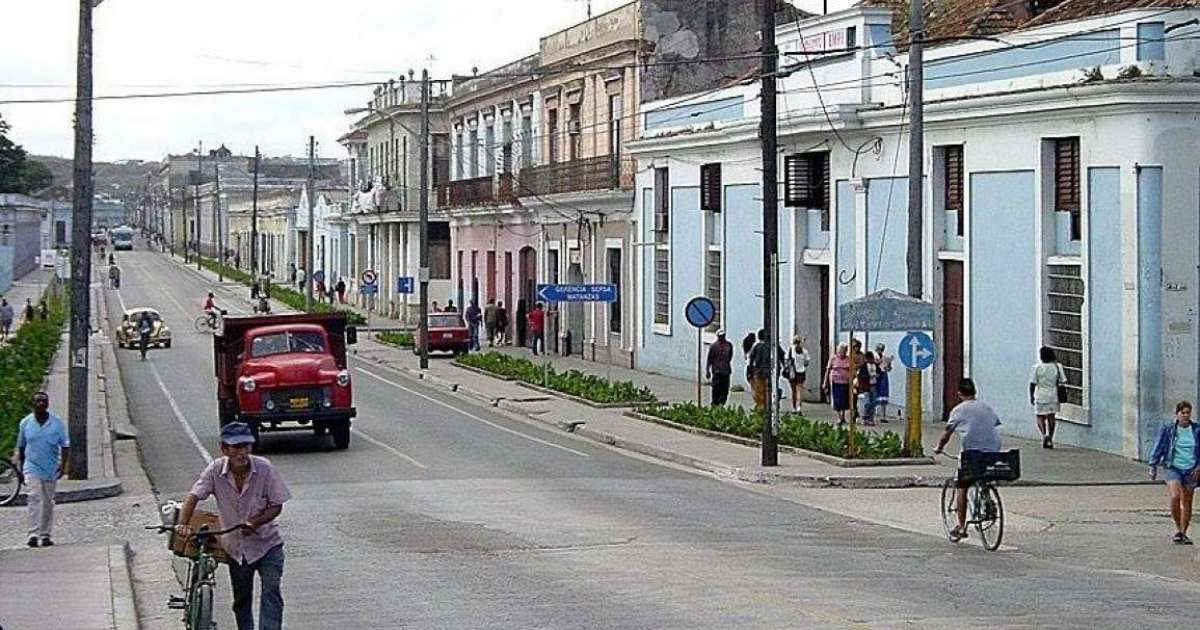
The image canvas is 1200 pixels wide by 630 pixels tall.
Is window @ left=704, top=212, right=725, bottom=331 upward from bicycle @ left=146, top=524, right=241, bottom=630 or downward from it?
upward

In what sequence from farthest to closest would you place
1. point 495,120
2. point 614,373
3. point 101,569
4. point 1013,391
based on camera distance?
point 495,120 → point 614,373 → point 1013,391 → point 101,569

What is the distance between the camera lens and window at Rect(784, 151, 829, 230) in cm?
3769

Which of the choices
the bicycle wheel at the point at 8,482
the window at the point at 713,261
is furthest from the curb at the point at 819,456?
the bicycle wheel at the point at 8,482

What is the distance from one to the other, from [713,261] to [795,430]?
14.8 m

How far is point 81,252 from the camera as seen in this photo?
26.0m

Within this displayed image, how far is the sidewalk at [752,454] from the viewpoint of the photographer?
25.5 meters

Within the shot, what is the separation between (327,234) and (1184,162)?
Answer: 81979 mm

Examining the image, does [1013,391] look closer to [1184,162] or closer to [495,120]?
[1184,162]

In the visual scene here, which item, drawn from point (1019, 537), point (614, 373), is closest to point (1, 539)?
point (1019, 537)

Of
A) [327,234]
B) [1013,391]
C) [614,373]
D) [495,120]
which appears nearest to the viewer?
[1013,391]

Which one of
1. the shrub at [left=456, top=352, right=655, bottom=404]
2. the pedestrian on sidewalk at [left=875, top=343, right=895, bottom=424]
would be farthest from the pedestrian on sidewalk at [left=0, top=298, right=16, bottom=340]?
the pedestrian on sidewalk at [left=875, top=343, right=895, bottom=424]

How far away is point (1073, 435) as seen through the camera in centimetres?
2870

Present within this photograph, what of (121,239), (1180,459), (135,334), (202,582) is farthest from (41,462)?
(121,239)

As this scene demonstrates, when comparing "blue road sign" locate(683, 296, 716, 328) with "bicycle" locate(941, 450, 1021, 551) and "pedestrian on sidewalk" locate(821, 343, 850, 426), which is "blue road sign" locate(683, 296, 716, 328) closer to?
"pedestrian on sidewalk" locate(821, 343, 850, 426)
